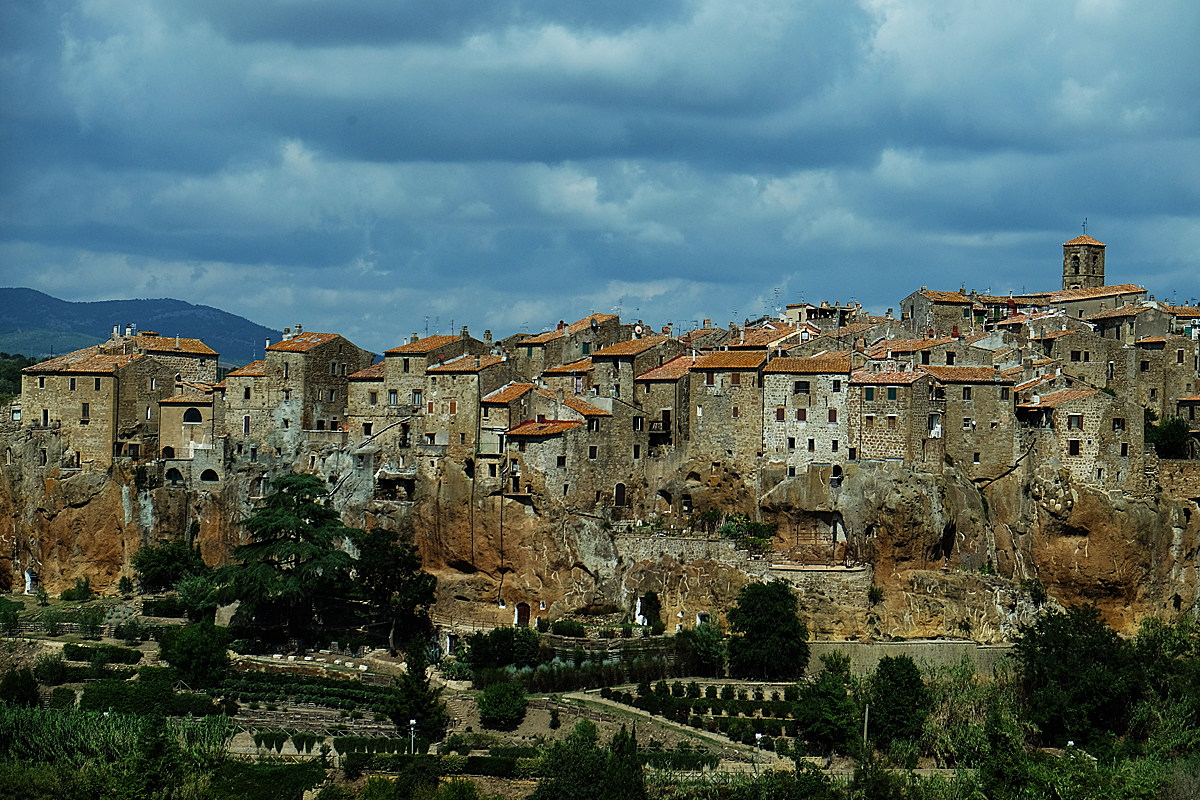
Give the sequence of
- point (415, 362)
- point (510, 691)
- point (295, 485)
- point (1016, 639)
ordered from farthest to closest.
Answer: point (415, 362) < point (295, 485) < point (1016, 639) < point (510, 691)

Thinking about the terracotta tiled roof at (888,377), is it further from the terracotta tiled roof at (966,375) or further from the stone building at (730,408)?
the stone building at (730,408)

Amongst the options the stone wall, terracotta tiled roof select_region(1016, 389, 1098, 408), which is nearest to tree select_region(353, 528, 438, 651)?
the stone wall

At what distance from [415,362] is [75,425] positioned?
20.7m

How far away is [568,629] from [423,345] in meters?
20.9

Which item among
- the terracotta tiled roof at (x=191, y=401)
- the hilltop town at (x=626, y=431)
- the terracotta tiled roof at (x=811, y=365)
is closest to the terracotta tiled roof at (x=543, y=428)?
the hilltop town at (x=626, y=431)

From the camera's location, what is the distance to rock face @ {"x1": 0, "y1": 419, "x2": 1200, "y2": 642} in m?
74.4

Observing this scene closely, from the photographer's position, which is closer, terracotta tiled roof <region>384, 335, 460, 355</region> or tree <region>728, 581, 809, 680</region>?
tree <region>728, 581, 809, 680</region>

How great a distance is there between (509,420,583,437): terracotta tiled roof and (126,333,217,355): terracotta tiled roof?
79.1 ft

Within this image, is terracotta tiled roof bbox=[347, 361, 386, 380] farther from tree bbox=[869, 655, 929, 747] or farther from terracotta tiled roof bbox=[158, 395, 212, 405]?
tree bbox=[869, 655, 929, 747]

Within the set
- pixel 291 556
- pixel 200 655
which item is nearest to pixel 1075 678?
pixel 291 556

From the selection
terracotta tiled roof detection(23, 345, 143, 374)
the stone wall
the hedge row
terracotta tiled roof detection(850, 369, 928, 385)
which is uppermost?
terracotta tiled roof detection(23, 345, 143, 374)

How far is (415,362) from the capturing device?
85938mm

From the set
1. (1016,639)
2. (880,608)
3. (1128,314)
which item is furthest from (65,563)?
(1128,314)

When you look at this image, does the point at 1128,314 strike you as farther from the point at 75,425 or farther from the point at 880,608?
the point at 75,425
